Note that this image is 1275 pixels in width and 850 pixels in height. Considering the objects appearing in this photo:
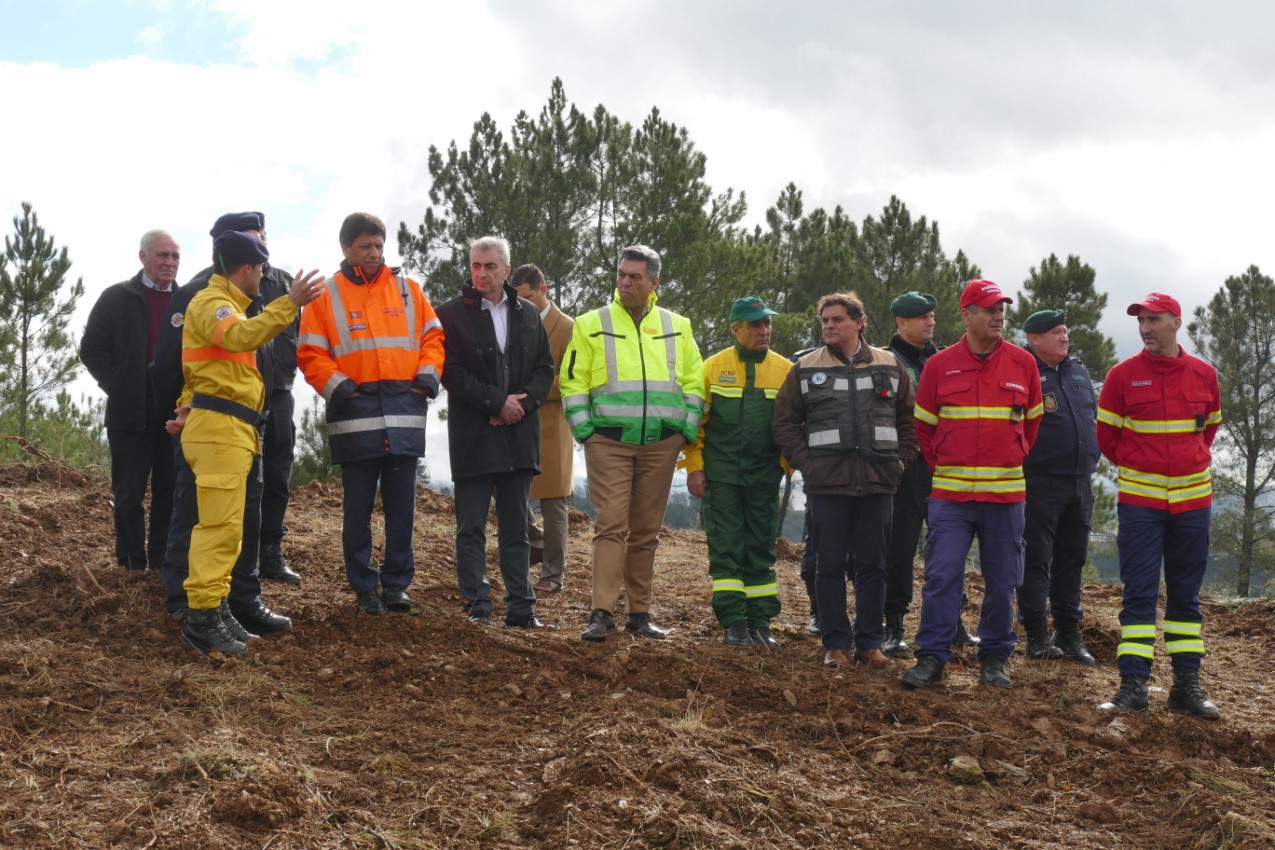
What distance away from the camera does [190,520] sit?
5.57 m

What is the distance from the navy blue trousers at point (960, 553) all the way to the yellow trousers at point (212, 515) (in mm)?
3432

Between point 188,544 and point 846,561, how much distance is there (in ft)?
11.2

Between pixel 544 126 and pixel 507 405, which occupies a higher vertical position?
pixel 544 126

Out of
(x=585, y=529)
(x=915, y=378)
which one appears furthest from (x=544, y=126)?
(x=915, y=378)

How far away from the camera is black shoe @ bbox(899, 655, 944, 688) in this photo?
5.72 m

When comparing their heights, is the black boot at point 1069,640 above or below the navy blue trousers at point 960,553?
below

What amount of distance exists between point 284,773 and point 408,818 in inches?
18.5

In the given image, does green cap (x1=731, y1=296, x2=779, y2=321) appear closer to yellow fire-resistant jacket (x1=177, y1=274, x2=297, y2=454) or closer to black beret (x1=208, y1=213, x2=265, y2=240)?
yellow fire-resistant jacket (x1=177, y1=274, x2=297, y2=454)

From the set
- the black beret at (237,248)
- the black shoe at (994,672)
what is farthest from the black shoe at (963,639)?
the black beret at (237,248)

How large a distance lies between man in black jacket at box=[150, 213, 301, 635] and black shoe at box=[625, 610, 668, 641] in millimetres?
1902

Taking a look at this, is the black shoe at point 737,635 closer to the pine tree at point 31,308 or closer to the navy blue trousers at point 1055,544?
the navy blue trousers at point 1055,544

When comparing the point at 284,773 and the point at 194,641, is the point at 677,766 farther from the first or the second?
the point at 194,641

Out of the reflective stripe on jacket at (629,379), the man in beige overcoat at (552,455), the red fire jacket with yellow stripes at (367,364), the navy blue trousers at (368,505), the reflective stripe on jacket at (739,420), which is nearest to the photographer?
the red fire jacket with yellow stripes at (367,364)

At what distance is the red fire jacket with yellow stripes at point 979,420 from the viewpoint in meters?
5.91
